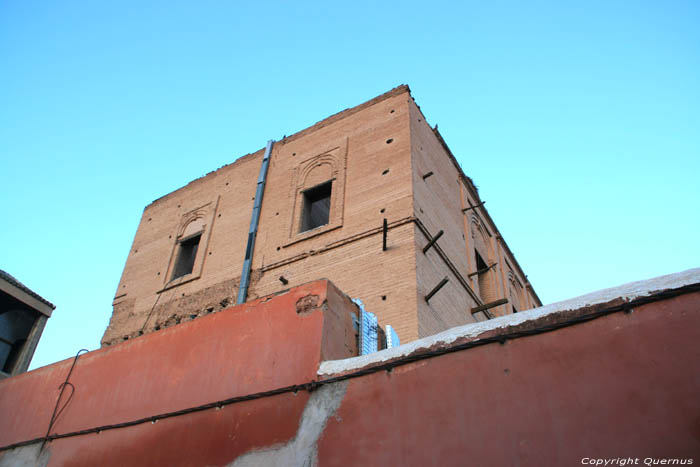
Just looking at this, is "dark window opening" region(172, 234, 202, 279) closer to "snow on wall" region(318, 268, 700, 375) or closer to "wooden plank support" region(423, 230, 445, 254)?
"wooden plank support" region(423, 230, 445, 254)

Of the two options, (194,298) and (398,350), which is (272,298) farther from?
(194,298)

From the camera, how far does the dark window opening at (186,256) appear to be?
13.7 meters

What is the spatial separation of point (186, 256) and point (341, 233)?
5.13 m

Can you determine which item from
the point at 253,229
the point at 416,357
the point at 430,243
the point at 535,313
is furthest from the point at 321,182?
the point at 535,313

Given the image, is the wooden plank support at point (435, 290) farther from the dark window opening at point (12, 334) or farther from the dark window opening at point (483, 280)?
the dark window opening at point (12, 334)

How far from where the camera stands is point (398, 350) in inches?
169

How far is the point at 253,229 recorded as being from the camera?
12453mm

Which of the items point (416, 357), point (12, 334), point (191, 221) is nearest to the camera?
point (416, 357)

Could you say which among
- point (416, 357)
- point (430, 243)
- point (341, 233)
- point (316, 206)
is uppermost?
point (316, 206)

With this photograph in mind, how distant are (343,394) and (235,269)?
26.8 feet

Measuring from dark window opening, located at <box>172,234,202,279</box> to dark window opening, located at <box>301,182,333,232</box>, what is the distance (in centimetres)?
304

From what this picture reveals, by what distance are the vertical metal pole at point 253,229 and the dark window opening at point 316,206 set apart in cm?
115

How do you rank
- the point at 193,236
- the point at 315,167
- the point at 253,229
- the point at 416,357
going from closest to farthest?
the point at 416,357 → the point at 253,229 → the point at 315,167 → the point at 193,236

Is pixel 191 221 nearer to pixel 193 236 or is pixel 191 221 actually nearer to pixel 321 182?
pixel 193 236
